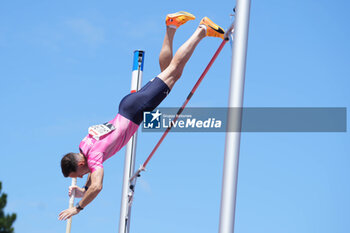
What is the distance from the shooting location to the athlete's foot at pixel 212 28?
17.6ft

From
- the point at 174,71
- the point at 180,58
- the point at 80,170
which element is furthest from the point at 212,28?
the point at 80,170

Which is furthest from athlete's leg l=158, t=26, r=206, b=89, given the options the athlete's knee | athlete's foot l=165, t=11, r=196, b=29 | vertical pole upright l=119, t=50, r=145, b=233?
vertical pole upright l=119, t=50, r=145, b=233

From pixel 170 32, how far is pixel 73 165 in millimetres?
1890

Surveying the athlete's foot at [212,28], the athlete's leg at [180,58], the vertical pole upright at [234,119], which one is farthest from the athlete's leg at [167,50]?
the vertical pole upright at [234,119]

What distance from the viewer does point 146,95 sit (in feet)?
17.9

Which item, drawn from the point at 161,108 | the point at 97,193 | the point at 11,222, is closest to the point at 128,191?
the point at 161,108

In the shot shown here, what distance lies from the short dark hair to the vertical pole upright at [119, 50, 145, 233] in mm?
2863

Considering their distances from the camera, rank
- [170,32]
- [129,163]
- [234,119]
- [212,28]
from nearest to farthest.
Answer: [234,119] < [212,28] < [170,32] < [129,163]

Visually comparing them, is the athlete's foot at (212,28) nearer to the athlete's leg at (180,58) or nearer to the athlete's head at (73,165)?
the athlete's leg at (180,58)

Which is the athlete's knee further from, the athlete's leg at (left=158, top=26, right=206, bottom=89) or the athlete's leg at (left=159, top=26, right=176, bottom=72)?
the athlete's leg at (left=159, top=26, right=176, bottom=72)

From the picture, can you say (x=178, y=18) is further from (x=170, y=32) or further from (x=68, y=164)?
(x=68, y=164)

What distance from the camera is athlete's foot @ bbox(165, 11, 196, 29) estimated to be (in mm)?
5734

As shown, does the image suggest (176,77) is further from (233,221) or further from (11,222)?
(11,222)

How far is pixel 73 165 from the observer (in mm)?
5035
